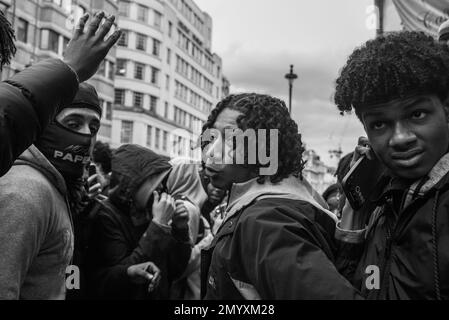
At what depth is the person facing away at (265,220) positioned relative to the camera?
1439 mm

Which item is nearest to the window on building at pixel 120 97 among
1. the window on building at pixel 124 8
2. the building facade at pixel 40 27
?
the window on building at pixel 124 8

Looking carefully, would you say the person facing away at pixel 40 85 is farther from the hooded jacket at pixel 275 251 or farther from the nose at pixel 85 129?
the nose at pixel 85 129

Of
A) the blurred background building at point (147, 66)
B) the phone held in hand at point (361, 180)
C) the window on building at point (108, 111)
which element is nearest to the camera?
the phone held in hand at point (361, 180)

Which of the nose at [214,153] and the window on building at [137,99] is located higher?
the window on building at [137,99]

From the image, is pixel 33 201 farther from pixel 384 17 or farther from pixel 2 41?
pixel 384 17

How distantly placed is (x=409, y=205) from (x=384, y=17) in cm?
571

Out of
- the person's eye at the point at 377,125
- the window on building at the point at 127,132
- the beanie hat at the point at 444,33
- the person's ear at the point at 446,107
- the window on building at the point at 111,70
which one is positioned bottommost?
the person's eye at the point at 377,125

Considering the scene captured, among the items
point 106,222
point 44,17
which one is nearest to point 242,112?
point 106,222

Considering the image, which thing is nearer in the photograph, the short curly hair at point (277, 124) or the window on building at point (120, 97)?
the short curly hair at point (277, 124)

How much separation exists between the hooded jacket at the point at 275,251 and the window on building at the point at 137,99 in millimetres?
52446

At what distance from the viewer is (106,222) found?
11.0 ft

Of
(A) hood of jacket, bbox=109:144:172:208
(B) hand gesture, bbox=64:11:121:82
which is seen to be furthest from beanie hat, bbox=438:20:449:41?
(A) hood of jacket, bbox=109:144:172:208

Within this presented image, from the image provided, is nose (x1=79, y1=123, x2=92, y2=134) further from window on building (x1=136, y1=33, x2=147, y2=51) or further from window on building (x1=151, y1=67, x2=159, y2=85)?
window on building (x1=151, y1=67, x2=159, y2=85)

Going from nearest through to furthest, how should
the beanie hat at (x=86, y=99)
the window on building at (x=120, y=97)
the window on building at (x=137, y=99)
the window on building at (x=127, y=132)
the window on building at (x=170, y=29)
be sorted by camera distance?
the beanie hat at (x=86, y=99) < the window on building at (x=127, y=132) < the window on building at (x=120, y=97) < the window on building at (x=137, y=99) < the window on building at (x=170, y=29)
